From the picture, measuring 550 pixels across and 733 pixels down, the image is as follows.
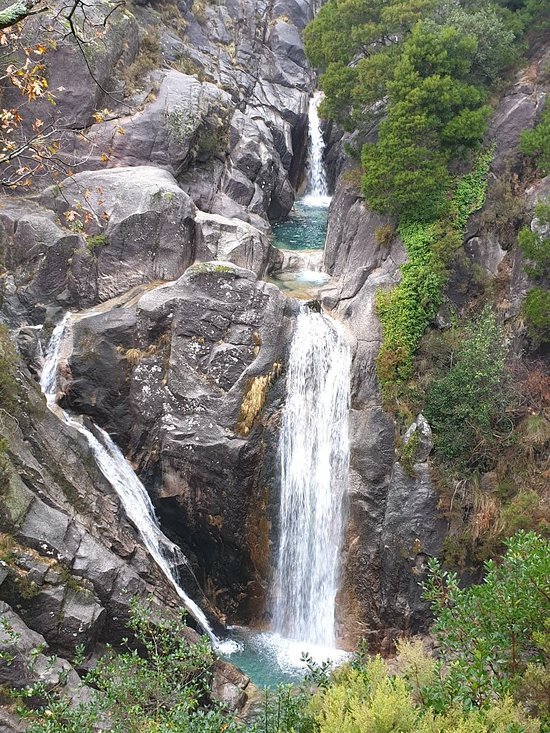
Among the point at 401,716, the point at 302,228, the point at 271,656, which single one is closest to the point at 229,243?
the point at 302,228

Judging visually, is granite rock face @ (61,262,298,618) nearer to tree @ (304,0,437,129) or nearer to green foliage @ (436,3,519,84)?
tree @ (304,0,437,129)

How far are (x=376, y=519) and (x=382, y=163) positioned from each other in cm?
1006

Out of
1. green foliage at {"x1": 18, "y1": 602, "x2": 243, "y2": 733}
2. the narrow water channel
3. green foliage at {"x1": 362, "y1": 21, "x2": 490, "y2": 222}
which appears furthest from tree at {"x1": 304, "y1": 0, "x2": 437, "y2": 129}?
green foliage at {"x1": 18, "y1": 602, "x2": 243, "y2": 733}

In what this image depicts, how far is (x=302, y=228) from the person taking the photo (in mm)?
28016

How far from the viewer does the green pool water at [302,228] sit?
2589cm

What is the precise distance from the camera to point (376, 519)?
14.8m

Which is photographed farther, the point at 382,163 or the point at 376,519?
the point at 382,163

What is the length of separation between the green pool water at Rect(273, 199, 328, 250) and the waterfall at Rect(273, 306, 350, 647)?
1101 centimetres

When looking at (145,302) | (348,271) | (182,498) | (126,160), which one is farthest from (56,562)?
(126,160)

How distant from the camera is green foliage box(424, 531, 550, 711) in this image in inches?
233

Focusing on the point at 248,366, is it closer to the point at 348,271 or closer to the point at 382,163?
the point at 348,271

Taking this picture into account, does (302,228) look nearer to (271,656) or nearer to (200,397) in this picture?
(200,397)

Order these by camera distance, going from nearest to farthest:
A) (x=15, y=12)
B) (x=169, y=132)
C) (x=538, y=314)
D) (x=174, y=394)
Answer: (x=15, y=12)
(x=538, y=314)
(x=174, y=394)
(x=169, y=132)

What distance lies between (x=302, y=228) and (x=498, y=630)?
926 inches
